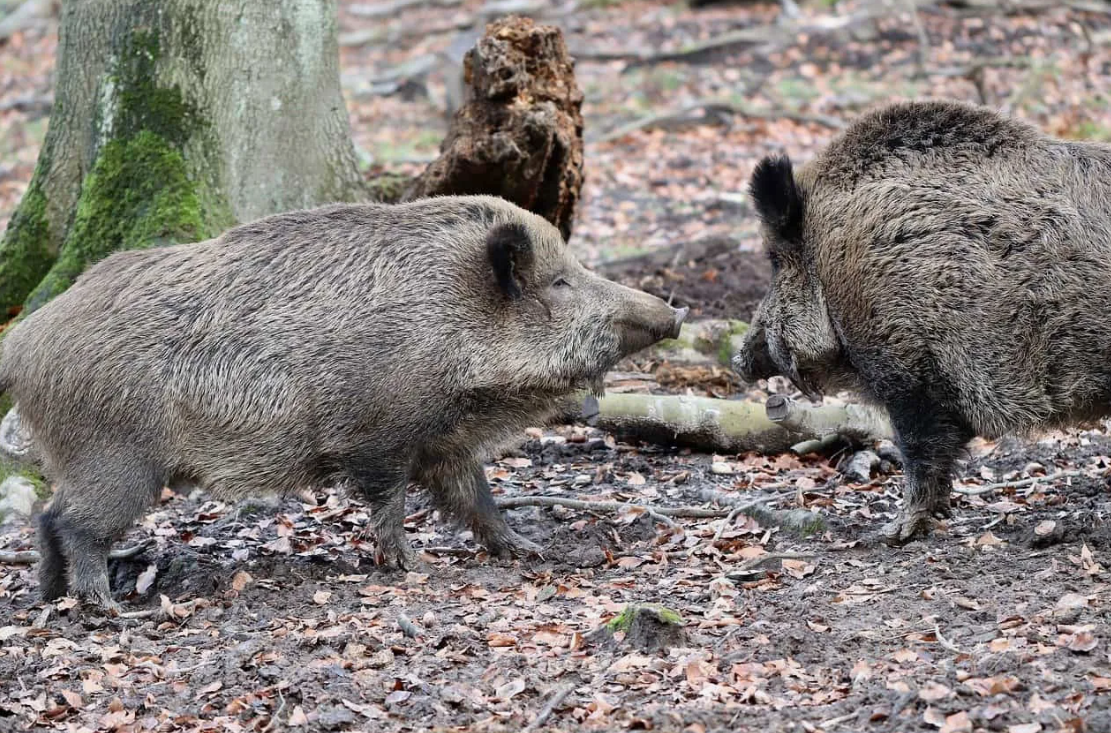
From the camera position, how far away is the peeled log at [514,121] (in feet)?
30.1

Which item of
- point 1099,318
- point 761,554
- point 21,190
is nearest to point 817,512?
point 761,554

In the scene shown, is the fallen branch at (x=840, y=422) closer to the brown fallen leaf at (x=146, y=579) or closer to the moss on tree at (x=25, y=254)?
the brown fallen leaf at (x=146, y=579)

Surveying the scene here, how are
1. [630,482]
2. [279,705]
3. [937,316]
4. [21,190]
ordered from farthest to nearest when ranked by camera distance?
[21,190]
[630,482]
[937,316]
[279,705]

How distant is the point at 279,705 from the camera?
5.14 metres

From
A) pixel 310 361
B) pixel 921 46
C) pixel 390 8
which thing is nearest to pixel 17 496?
pixel 310 361

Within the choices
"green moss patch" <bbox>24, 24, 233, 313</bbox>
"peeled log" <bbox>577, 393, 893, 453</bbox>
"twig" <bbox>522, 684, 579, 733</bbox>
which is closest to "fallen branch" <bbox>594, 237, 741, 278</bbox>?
"peeled log" <bbox>577, 393, 893, 453</bbox>

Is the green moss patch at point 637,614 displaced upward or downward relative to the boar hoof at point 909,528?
upward

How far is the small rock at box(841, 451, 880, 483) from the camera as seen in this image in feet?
26.4

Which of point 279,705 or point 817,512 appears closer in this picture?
point 279,705

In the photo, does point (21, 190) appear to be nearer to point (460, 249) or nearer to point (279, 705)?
point (460, 249)

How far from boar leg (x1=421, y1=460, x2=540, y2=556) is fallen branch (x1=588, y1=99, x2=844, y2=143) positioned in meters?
10.7

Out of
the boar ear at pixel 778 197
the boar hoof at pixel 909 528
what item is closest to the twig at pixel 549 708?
the boar hoof at pixel 909 528

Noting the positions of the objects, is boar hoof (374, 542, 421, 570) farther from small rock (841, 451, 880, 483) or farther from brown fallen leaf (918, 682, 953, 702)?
brown fallen leaf (918, 682, 953, 702)

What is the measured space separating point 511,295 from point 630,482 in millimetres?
1917
